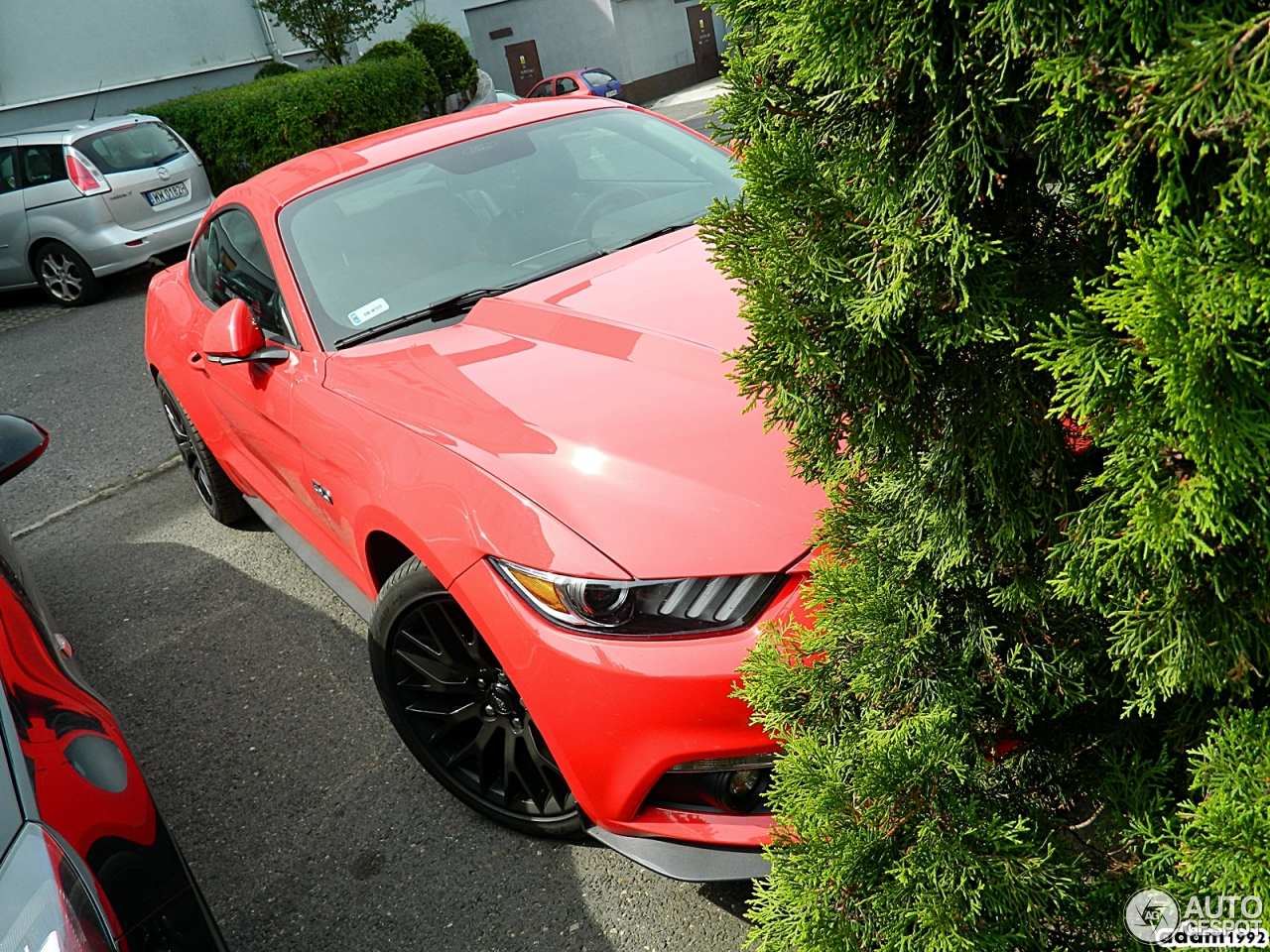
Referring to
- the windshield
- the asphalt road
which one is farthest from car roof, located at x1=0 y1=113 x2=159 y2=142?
the windshield

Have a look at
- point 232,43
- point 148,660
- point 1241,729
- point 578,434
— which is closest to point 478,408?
point 578,434

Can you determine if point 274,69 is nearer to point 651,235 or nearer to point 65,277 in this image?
point 65,277

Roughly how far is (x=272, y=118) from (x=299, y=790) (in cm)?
1410

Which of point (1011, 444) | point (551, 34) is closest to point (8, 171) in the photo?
point (1011, 444)

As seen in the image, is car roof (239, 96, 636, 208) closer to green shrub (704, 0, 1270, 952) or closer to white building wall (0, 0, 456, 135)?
green shrub (704, 0, 1270, 952)

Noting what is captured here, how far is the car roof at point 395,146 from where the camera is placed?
3766mm

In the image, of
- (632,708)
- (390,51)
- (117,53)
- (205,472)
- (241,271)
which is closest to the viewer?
(632,708)

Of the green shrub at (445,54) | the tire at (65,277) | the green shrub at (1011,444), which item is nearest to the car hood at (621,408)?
the green shrub at (1011,444)

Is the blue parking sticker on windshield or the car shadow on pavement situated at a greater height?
the blue parking sticker on windshield

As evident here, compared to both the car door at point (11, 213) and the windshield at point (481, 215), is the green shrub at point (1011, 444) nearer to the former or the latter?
the windshield at point (481, 215)

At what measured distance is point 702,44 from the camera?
30.6m

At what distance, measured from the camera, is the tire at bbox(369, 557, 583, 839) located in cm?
259

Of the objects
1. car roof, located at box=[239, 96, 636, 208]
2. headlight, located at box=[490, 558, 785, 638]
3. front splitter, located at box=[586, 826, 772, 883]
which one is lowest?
front splitter, located at box=[586, 826, 772, 883]

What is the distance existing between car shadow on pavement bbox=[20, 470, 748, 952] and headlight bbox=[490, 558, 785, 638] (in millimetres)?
792
